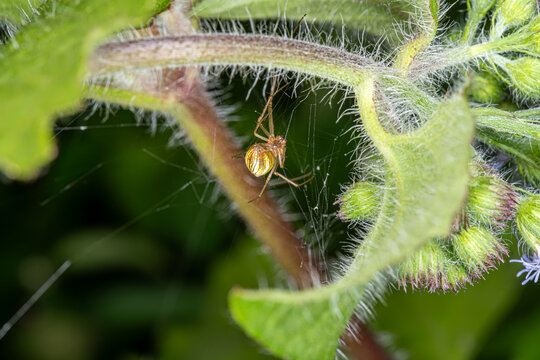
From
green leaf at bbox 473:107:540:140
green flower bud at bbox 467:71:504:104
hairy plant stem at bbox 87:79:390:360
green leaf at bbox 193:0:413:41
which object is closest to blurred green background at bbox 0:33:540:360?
hairy plant stem at bbox 87:79:390:360

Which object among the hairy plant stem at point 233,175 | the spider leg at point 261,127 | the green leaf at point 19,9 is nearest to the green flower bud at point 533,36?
the hairy plant stem at point 233,175

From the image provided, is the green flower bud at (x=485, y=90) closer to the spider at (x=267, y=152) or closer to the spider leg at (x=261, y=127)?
the spider at (x=267, y=152)

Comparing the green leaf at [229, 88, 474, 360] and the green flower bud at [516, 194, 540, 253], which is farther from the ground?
the green leaf at [229, 88, 474, 360]

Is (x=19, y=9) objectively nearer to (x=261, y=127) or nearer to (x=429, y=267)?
(x=261, y=127)

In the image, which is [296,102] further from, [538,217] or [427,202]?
[427,202]

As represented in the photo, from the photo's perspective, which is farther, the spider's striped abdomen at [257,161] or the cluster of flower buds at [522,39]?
the spider's striped abdomen at [257,161]

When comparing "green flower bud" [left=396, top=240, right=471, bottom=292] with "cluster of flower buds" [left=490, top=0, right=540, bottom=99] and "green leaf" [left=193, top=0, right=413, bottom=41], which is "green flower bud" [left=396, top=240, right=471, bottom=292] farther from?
"green leaf" [left=193, top=0, right=413, bottom=41]

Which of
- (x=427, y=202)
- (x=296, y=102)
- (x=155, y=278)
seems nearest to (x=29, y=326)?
(x=155, y=278)
